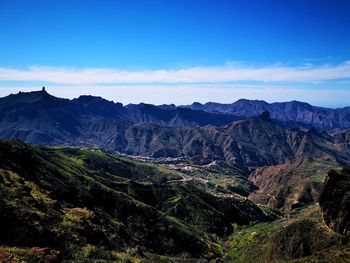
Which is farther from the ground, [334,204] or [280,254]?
[334,204]

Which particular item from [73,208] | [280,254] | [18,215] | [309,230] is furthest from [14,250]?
[309,230]

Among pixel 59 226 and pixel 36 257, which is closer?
pixel 36 257

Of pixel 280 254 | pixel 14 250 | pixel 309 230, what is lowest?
pixel 280 254

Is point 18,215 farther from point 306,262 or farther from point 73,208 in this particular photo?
point 306,262

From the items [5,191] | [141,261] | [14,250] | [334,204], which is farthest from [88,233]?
[334,204]

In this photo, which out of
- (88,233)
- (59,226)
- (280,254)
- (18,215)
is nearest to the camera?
(18,215)

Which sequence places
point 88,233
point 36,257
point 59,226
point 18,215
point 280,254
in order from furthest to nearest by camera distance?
point 280,254 < point 88,233 < point 59,226 < point 18,215 < point 36,257

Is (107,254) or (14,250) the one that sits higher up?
(14,250)

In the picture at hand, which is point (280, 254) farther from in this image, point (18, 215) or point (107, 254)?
point (18, 215)

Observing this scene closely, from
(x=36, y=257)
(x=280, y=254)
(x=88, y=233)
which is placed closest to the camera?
(x=36, y=257)
